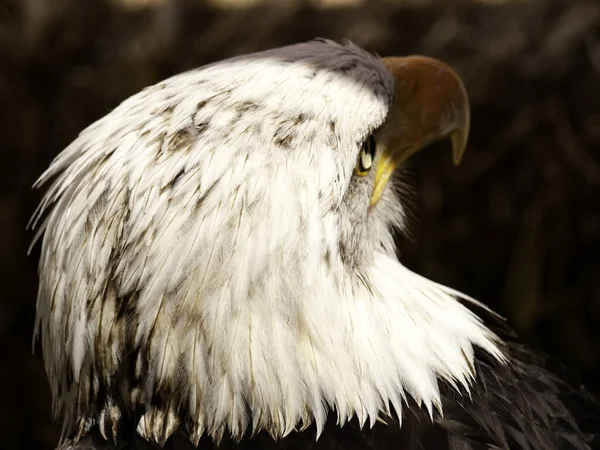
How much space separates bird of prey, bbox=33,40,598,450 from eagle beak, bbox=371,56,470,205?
8 centimetres

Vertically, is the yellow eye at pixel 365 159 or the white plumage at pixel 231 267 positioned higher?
the yellow eye at pixel 365 159

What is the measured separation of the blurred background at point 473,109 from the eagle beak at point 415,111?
3.69ft

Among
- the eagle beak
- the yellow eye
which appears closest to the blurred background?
the eagle beak

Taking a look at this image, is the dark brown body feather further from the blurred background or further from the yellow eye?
the blurred background

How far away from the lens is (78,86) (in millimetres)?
2773

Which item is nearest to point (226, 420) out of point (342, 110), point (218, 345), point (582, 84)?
point (218, 345)

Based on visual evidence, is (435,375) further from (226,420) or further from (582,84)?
(582,84)

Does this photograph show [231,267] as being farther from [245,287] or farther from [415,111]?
[415,111]

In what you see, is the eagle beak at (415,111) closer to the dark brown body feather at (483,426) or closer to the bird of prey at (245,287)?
the bird of prey at (245,287)

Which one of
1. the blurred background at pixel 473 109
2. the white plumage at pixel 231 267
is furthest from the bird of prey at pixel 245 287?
the blurred background at pixel 473 109

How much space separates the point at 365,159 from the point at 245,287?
15.1 inches

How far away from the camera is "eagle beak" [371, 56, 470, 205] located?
1575mm

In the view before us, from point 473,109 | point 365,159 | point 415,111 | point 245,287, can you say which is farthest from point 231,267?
point 473,109

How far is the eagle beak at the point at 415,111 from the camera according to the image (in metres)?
1.58
